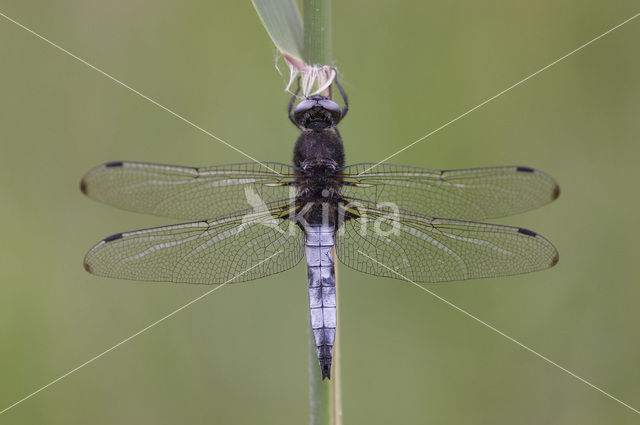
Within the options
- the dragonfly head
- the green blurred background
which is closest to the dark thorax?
the dragonfly head

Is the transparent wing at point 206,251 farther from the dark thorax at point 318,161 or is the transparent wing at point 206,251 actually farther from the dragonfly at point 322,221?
the dark thorax at point 318,161

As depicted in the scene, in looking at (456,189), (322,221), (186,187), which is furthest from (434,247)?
(186,187)

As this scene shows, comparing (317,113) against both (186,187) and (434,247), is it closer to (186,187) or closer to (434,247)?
(186,187)

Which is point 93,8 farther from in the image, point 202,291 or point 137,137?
point 202,291

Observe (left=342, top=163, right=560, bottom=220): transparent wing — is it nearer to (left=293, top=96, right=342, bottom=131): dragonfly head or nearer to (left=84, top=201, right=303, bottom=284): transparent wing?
(left=293, top=96, right=342, bottom=131): dragonfly head

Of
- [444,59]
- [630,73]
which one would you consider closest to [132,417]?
[444,59]

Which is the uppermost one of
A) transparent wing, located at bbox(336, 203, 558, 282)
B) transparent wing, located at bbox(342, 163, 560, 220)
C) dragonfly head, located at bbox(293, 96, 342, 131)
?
dragonfly head, located at bbox(293, 96, 342, 131)

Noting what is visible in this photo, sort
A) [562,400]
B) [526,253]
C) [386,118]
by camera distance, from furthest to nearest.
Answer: [386,118]
[562,400]
[526,253]

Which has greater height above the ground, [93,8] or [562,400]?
[93,8]
